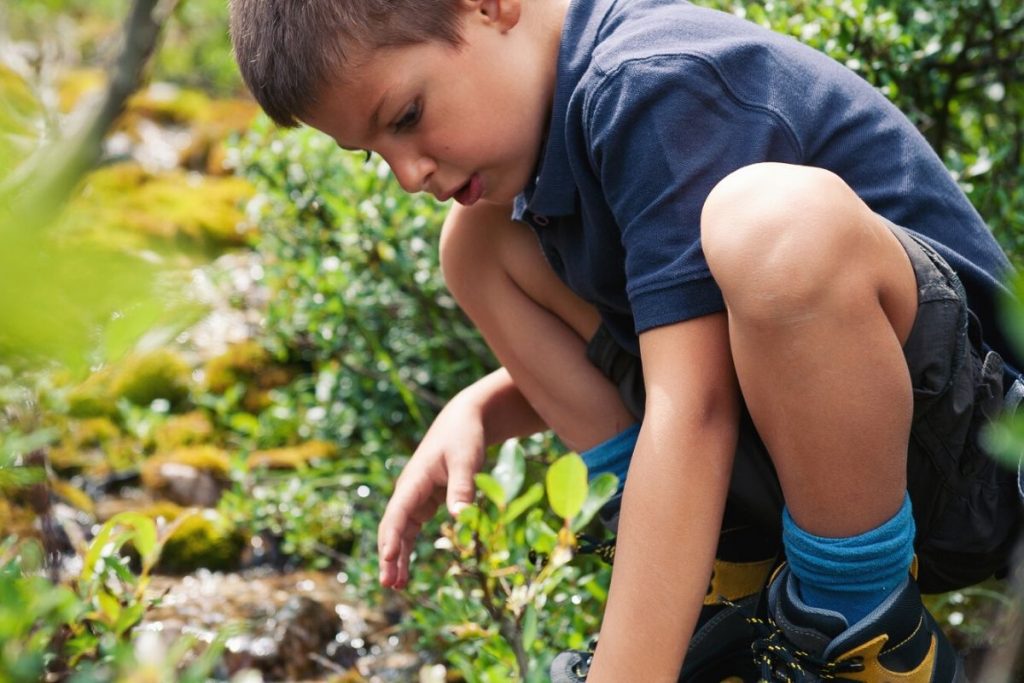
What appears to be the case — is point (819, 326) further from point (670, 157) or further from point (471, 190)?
point (471, 190)

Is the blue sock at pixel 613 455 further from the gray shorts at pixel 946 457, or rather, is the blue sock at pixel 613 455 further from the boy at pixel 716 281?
the gray shorts at pixel 946 457

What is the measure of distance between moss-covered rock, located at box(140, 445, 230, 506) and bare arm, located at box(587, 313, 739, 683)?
197 cm

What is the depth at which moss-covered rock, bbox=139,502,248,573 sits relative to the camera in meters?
2.92

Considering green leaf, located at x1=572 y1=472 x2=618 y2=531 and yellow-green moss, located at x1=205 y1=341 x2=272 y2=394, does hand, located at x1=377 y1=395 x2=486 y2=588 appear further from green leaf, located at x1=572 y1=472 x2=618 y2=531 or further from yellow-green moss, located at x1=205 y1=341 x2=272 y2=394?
yellow-green moss, located at x1=205 y1=341 x2=272 y2=394

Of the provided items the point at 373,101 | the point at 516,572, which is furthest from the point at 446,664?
the point at 373,101

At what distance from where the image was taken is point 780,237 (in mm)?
1377

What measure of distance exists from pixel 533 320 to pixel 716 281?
0.62 meters

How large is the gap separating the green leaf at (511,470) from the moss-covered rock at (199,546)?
176 cm

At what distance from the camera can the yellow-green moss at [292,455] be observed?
123 inches

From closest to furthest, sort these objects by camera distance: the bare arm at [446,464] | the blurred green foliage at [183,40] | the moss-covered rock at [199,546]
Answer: the bare arm at [446,464], the moss-covered rock at [199,546], the blurred green foliage at [183,40]

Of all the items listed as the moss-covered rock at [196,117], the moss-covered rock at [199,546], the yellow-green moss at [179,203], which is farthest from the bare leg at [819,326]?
the moss-covered rock at [196,117]

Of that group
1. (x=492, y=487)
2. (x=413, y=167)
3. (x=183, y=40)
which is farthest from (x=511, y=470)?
(x=183, y=40)

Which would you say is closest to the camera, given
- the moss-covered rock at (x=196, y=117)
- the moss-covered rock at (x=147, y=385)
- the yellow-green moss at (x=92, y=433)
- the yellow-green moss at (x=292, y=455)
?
the yellow-green moss at (x=292, y=455)

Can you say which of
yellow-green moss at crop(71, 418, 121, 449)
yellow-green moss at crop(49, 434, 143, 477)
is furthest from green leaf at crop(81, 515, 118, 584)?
yellow-green moss at crop(71, 418, 121, 449)
